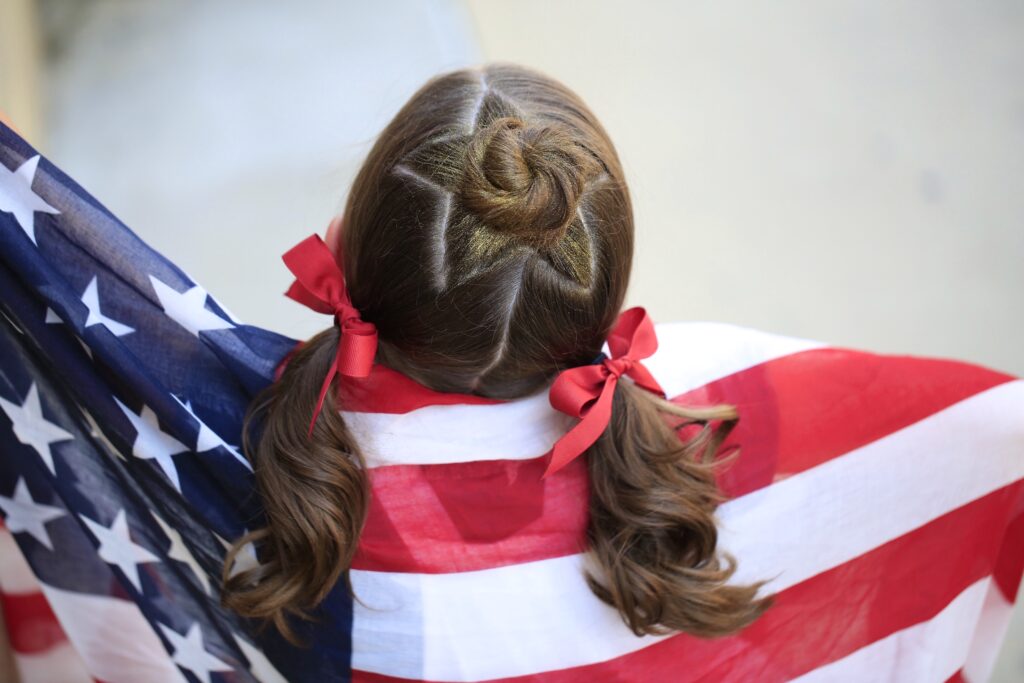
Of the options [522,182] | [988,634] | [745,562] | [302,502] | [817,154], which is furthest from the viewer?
[817,154]

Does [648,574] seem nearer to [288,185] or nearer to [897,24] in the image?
[288,185]

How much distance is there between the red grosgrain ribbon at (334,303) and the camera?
0.89m

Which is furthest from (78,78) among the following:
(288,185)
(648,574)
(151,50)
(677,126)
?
(648,574)

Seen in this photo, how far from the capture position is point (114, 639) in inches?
45.1

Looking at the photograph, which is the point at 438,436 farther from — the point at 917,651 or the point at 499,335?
the point at 917,651

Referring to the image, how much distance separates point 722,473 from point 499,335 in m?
0.30

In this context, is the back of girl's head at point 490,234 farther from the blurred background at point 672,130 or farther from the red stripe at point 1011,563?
the blurred background at point 672,130

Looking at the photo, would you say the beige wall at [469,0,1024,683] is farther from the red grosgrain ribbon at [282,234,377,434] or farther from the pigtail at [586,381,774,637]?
the red grosgrain ribbon at [282,234,377,434]

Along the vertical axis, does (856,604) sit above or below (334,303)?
below

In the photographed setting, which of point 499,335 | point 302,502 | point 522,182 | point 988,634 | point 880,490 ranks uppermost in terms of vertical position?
point 522,182

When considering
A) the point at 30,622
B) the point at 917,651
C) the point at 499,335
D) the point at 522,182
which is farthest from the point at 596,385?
the point at 30,622

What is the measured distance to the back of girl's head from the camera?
2.66 ft

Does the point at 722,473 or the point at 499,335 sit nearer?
the point at 499,335

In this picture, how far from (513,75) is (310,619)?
0.56m
